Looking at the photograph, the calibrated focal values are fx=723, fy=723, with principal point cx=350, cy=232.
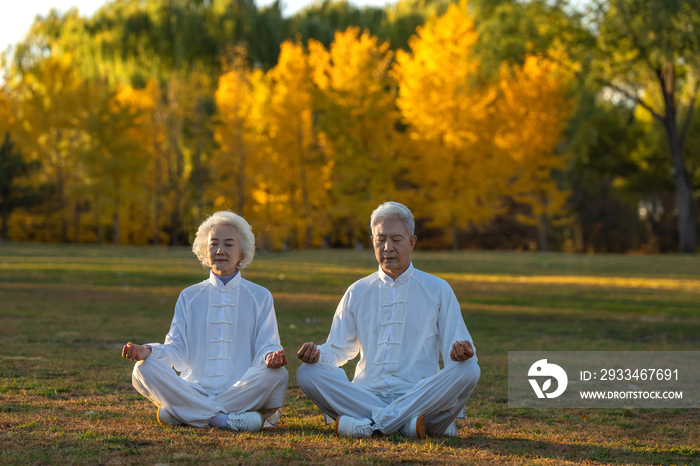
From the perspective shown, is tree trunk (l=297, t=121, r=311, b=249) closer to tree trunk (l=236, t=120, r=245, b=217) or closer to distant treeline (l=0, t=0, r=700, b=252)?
distant treeline (l=0, t=0, r=700, b=252)

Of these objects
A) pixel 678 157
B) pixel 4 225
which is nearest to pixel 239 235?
pixel 678 157

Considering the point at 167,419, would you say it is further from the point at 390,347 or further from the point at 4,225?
the point at 4,225

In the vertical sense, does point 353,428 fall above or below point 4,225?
below

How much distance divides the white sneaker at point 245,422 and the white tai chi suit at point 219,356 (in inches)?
2.5

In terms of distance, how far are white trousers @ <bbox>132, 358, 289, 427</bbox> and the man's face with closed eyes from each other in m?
0.89

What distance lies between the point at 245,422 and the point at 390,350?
3.09 feet

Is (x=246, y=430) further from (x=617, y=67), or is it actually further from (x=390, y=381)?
(x=617, y=67)

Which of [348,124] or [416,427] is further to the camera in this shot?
[348,124]

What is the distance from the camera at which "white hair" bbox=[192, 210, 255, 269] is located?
14.7 feet

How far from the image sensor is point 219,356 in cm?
438

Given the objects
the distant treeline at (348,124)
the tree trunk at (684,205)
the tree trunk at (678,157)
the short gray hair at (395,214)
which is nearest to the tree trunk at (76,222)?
the distant treeline at (348,124)

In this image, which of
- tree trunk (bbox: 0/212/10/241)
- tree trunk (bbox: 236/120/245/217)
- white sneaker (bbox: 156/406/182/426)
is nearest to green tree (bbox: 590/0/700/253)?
tree trunk (bbox: 236/120/245/217)

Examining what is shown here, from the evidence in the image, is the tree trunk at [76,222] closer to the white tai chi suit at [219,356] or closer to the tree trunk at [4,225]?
the tree trunk at [4,225]

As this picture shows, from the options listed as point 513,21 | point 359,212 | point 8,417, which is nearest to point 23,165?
point 359,212
